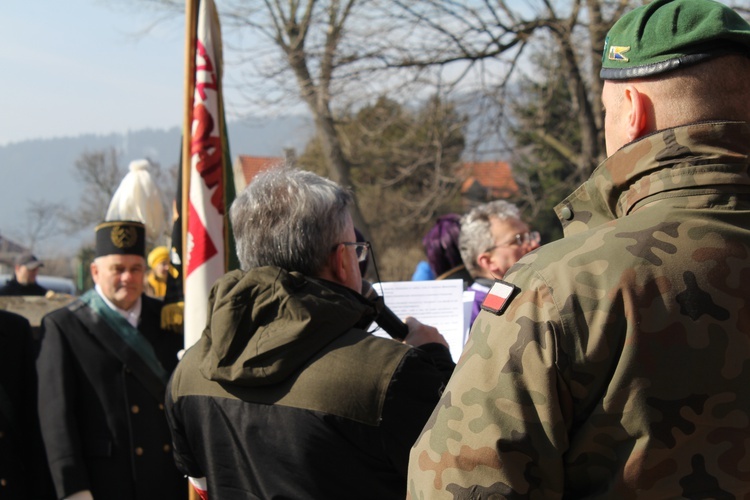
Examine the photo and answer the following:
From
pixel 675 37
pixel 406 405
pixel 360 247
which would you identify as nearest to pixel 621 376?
pixel 675 37

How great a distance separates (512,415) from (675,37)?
67 cm

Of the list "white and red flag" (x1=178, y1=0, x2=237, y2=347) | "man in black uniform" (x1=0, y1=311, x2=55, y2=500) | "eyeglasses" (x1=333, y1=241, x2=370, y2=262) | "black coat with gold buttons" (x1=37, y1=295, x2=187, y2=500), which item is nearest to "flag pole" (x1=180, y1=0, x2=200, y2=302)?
"white and red flag" (x1=178, y1=0, x2=237, y2=347)

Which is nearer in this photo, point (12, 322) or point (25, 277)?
point (12, 322)

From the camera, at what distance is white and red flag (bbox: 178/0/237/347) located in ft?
12.6

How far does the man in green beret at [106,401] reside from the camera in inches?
137

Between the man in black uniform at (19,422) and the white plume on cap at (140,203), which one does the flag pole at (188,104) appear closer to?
the white plume on cap at (140,203)

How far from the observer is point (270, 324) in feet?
6.49

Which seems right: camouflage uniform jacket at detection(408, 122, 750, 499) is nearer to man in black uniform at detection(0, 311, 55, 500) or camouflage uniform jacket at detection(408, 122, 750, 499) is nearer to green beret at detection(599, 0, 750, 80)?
green beret at detection(599, 0, 750, 80)

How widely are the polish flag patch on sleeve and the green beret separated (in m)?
0.42

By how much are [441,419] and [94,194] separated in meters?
52.0

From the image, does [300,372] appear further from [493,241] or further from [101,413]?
[493,241]

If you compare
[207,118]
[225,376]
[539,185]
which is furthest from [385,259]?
[225,376]

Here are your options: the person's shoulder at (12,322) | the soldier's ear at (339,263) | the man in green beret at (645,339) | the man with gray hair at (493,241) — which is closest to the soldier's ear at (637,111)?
the man in green beret at (645,339)

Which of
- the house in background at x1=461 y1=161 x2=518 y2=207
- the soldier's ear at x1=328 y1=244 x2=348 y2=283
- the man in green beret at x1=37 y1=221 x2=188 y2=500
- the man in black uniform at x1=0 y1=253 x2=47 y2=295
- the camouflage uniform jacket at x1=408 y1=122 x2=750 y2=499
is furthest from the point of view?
the house in background at x1=461 y1=161 x2=518 y2=207
